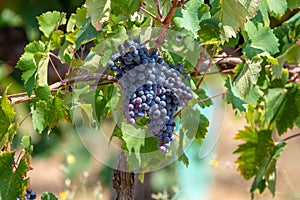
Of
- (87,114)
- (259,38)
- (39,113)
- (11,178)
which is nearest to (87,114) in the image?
(87,114)

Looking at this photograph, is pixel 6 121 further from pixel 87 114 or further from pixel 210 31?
pixel 210 31

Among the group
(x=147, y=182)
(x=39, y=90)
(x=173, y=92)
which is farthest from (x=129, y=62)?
(x=147, y=182)

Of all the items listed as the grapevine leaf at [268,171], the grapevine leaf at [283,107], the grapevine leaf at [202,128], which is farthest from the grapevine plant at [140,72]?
the grapevine leaf at [268,171]

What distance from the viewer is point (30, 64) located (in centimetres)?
156

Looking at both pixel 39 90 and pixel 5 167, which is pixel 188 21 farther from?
pixel 5 167

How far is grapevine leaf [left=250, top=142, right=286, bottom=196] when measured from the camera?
2.03 metres

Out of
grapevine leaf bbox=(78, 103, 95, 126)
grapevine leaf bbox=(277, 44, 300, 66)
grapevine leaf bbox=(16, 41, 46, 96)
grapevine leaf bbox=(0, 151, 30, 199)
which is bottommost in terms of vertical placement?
grapevine leaf bbox=(0, 151, 30, 199)

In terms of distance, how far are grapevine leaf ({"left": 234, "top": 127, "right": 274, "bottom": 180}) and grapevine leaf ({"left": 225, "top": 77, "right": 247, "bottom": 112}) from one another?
46 cm

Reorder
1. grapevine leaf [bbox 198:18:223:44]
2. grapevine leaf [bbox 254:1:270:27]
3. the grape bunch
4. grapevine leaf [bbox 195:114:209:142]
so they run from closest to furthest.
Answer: the grape bunch < grapevine leaf [bbox 198:18:223:44] < grapevine leaf [bbox 254:1:270:27] < grapevine leaf [bbox 195:114:209:142]

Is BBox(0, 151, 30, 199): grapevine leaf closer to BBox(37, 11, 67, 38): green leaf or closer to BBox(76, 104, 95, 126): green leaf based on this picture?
BBox(76, 104, 95, 126): green leaf

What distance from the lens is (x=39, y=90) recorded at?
5.06 feet

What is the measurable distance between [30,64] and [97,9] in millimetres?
226

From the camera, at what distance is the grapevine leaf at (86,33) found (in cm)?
146

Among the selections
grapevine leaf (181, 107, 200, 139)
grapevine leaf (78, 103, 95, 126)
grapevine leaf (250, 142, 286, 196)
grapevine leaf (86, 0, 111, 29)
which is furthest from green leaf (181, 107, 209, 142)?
grapevine leaf (250, 142, 286, 196)
